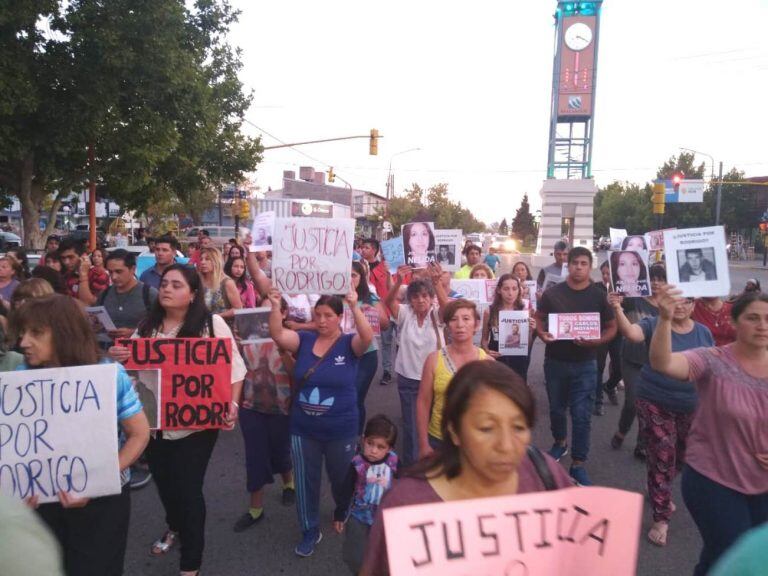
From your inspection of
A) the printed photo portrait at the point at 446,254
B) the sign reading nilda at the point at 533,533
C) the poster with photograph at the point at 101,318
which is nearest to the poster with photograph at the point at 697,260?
the sign reading nilda at the point at 533,533

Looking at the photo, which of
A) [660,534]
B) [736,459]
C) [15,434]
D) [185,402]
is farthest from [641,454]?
[15,434]

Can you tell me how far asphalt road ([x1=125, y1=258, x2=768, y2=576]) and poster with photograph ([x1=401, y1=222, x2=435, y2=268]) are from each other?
98.8 inches

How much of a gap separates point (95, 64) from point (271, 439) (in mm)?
14523

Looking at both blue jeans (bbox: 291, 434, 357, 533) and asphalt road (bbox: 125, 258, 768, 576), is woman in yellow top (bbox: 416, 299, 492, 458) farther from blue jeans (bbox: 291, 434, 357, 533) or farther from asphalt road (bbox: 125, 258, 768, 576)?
asphalt road (bbox: 125, 258, 768, 576)

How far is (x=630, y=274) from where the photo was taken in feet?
15.2

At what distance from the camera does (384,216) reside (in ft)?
169

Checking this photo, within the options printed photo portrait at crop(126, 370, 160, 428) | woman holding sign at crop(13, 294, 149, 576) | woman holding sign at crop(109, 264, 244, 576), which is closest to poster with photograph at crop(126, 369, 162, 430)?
printed photo portrait at crop(126, 370, 160, 428)

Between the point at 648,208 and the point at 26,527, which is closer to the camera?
the point at 26,527

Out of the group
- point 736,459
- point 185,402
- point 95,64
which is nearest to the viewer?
point 736,459

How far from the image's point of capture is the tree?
8741 cm

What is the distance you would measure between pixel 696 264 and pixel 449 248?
4109 mm

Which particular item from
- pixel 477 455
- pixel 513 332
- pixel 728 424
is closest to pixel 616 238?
pixel 513 332

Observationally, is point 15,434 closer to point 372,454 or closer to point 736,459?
point 372,454

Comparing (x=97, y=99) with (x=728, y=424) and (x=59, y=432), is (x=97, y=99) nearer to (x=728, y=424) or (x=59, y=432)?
(x=59, y=432)
